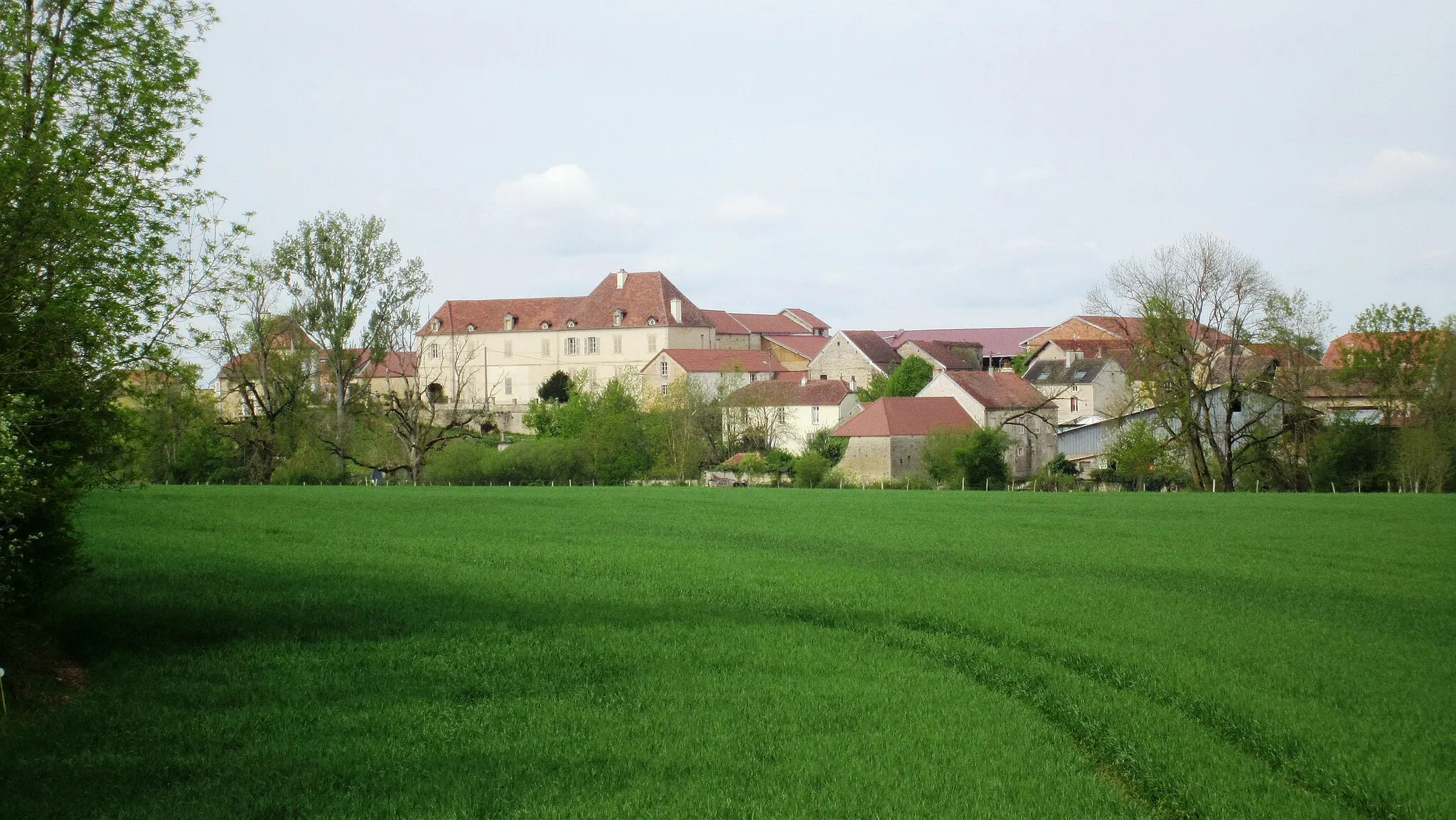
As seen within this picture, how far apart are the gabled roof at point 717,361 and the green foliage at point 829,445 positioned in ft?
84.7

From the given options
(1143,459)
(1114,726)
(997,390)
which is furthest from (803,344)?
(1114,726)

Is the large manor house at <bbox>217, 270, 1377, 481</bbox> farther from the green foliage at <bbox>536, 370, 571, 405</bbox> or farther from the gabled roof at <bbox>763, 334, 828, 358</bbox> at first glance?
the green foliage at <bbox>536, 370, 571, 405</bbox>

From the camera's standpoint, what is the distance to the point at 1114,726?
39.1ft

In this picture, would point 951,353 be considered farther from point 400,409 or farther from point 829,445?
point 400,409

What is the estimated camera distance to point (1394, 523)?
36.9 m

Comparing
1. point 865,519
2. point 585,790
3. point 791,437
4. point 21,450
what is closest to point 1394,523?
point 865,519

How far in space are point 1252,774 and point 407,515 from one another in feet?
107

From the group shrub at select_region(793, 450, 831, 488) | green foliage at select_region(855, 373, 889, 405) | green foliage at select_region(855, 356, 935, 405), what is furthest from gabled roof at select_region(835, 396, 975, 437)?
green foliage at select_region(855, 373, 889, 405)

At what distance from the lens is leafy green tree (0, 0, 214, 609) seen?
1181cm

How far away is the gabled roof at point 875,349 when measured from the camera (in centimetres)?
12506

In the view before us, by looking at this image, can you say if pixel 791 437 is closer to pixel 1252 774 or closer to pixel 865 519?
pixel 865 519

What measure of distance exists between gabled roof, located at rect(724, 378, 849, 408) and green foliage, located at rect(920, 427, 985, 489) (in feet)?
67.8

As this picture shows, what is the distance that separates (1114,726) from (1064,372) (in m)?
100

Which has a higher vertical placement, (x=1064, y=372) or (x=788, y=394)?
(x=1064, y=372)
